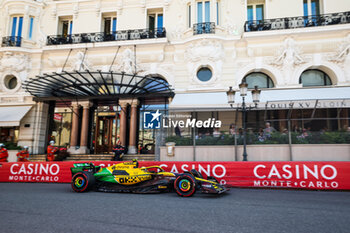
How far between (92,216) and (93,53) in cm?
1487

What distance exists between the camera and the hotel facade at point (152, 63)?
1444cm

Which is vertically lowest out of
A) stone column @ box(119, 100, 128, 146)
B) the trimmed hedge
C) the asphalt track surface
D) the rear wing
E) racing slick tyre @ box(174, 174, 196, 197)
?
the asphalt track surface

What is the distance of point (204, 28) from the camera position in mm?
16203

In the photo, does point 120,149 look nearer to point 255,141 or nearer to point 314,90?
point 255,141

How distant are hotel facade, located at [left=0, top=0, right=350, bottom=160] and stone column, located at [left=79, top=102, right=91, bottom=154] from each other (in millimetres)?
69

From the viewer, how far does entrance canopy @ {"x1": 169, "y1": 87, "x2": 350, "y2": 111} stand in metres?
12.3

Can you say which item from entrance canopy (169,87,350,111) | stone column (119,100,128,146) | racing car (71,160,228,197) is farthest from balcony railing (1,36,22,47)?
racing car (71,160,228,197)

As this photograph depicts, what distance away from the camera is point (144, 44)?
1678 cm

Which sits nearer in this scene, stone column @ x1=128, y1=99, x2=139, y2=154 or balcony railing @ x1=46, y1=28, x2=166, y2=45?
stone column @ x1=128, y1=99, x2=139, y2=154

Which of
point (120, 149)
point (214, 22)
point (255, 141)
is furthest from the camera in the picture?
point (214, 22)

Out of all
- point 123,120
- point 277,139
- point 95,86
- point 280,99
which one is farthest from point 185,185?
point 95,86

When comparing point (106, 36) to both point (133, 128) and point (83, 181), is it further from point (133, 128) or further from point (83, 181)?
point (83, 181)

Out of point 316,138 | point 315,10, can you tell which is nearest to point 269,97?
point 316,138

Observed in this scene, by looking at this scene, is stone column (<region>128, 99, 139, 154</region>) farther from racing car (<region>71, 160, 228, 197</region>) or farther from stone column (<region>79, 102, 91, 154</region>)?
racing car (<region>71, 160, 228, 197</region>)
